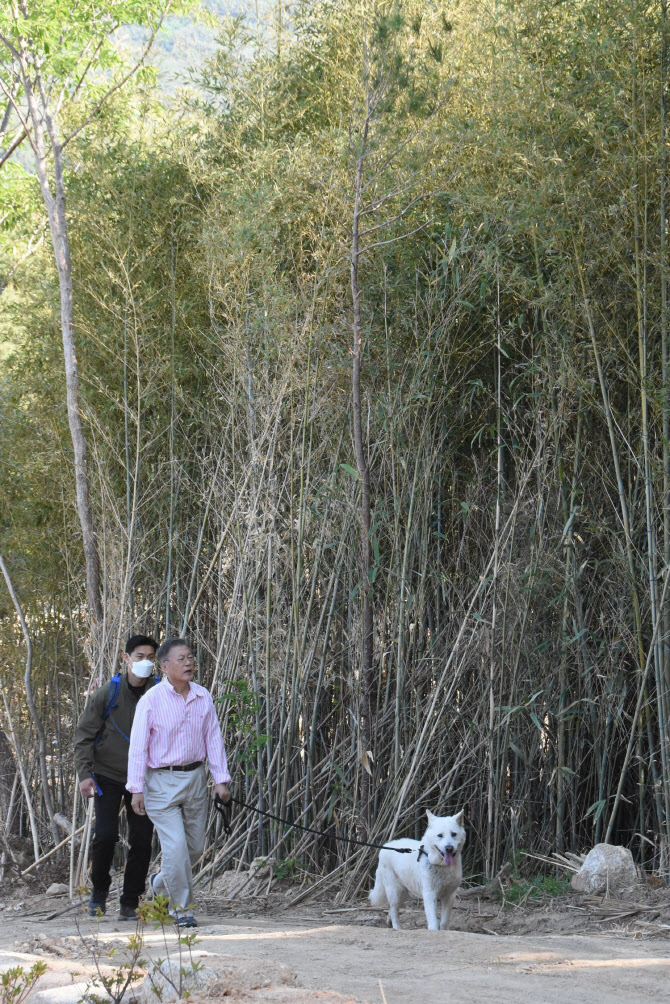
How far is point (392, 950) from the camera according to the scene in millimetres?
3730

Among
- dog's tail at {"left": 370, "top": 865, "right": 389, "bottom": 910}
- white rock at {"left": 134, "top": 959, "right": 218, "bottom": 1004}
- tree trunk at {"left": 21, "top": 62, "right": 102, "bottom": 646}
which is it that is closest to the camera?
white rock at {"left": 134, "top": 959, "right": 218, "bottom": 1004}

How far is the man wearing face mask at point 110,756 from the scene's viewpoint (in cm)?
474

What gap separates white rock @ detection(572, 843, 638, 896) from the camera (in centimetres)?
460

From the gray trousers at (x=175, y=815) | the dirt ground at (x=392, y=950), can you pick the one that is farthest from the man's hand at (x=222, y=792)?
the dirt ground at (x=392, y=950)

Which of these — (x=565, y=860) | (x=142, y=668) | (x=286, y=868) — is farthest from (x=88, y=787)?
(x=565, y=860)

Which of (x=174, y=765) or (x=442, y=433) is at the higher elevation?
(x=442, y=433)

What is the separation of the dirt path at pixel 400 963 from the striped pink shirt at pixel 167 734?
2.10ft

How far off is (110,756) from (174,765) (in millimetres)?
754

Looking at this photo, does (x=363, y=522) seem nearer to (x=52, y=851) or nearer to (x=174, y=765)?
(x=174, y=765)

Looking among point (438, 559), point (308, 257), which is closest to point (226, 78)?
point (308, 257)

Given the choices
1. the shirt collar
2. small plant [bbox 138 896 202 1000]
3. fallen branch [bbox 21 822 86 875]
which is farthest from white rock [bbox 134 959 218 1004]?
fallen branch [bbox 21 822 86 875]

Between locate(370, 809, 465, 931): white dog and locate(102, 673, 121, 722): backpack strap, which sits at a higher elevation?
locate(102, 673, 121, 722): backpack strap

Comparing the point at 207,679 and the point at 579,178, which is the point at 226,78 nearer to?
the point at 579,178

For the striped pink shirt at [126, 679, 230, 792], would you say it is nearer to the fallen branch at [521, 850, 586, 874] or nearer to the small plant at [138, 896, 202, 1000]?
the small plant at [138, 896, 202, 1000]
